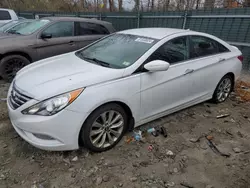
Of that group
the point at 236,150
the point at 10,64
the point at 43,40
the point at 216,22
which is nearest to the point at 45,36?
the point at 43,40

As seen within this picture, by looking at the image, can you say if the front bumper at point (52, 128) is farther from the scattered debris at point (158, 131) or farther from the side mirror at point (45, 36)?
the side mirror at point (45, 36)

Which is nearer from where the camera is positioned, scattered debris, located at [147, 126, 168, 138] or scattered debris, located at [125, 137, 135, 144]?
scattered debris, located at [125, 137, 135, 144]

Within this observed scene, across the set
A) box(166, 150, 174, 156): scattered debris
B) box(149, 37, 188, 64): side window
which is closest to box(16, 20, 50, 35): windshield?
box(149, 37, 188, 64): side window

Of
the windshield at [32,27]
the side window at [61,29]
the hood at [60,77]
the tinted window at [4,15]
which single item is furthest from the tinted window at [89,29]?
the tinted window at [4,15]

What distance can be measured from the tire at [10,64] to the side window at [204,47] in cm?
401

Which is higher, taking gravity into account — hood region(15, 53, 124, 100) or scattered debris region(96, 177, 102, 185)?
hood region(15, 53, 124, 100)

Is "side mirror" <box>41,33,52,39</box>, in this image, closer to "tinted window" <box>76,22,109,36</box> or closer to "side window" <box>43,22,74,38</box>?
"side window" <box>43,22,74,38</box>

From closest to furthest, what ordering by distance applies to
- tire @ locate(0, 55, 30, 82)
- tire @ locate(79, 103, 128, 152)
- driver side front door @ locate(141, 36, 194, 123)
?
tire @ locate(79, 103, 128, 152) → driver side front door @ locate(141, 36, 194, 123) → tire @ locate(0, 55, 30, 82)

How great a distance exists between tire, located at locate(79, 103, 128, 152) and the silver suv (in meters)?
3.54

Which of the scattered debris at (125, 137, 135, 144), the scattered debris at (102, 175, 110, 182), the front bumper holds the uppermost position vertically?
the front bumper

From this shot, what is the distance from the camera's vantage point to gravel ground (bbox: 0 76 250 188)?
233 cm

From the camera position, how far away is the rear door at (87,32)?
19.8ft

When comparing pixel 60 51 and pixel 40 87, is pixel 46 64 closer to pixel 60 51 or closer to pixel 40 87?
pixel 40 87

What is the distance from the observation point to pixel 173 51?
3.29m
